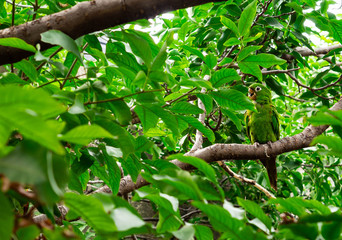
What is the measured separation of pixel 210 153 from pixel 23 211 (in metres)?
0.86

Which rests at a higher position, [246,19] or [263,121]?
[246,19]

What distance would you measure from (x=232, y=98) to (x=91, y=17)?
502 mm

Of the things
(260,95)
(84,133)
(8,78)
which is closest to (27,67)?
(8,78)

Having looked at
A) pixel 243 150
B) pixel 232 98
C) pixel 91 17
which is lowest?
pixel 243 150

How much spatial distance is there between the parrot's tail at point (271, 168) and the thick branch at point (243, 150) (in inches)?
11.9

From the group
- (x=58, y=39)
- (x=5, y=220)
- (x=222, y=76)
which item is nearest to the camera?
(x=5, y=220)

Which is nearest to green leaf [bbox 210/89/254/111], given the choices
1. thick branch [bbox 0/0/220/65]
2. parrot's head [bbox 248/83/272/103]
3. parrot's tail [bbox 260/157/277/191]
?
thick branch [bbox 0/0/220/65]

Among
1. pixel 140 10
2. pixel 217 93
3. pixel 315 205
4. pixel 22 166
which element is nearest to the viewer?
pixel 22 166

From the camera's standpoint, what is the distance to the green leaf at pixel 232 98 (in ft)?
3.29

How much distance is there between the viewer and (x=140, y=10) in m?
0.73

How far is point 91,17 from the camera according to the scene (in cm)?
74

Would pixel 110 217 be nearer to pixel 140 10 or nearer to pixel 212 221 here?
pixel 212 221

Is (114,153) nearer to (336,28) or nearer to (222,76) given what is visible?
(222,76)

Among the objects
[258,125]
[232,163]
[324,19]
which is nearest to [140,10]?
[324,19]
